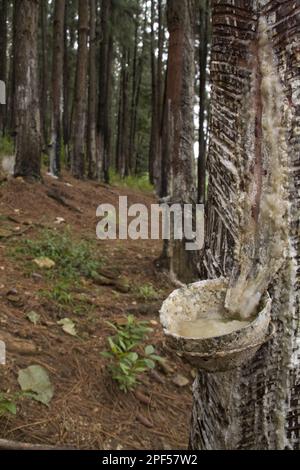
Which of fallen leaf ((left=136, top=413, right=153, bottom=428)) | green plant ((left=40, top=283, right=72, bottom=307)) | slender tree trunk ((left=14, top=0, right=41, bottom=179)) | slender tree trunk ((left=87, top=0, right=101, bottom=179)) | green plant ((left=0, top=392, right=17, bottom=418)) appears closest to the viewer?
green plant ((left=0, top=392, right=17, bottom=418))

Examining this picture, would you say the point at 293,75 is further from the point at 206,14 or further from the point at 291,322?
the point at 206,14

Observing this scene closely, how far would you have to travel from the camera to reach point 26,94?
9.09m

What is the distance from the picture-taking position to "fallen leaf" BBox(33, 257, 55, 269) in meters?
5.60

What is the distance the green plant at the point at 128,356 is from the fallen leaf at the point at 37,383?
1.63 feet

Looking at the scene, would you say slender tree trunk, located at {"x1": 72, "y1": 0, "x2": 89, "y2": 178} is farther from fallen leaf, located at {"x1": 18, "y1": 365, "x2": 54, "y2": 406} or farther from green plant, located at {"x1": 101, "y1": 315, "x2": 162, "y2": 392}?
fallen leaf, located at {"x1": 18, "y1": 365, "x2": 54, "y2": 406}

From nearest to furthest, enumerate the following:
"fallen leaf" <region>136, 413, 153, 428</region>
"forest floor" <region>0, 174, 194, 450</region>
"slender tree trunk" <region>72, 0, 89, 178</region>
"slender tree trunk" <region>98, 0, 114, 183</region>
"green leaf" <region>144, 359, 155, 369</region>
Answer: "forest floor" <region>0, 174, 194, 450</region> → "fallen leaf" <region>136, 413, 153, 428</region> → "green leaf" <region>144, 359, 155, 369</region> → "slender tree trunk" <region>72, 0, 89, 178</region> → "slender tree trunk" <region>98, 0, 114, 183</region>

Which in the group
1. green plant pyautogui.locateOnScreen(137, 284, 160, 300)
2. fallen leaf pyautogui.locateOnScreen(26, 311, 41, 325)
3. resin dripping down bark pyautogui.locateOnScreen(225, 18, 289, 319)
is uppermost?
resin dripping down bark pyautogui.locateOnScreen(225, 18, 289, 319)

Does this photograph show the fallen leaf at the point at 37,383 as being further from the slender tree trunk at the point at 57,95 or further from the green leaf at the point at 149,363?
the slender tree trunk at the point at 57,95

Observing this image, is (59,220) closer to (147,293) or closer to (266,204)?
(147,293)

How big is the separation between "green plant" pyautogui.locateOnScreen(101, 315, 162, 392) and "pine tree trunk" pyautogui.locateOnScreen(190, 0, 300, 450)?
2.03 m

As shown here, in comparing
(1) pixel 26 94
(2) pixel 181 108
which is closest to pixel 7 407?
(2) pixel 181 108

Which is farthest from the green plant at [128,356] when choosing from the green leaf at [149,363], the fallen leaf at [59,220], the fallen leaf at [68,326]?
the fallen leaf at [59,220]

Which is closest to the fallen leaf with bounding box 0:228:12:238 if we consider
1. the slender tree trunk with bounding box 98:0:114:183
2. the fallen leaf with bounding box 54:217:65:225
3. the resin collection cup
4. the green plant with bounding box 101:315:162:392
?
the fallen leaf with bounding box 54:217:65:225

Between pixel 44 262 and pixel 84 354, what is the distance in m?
1.87
